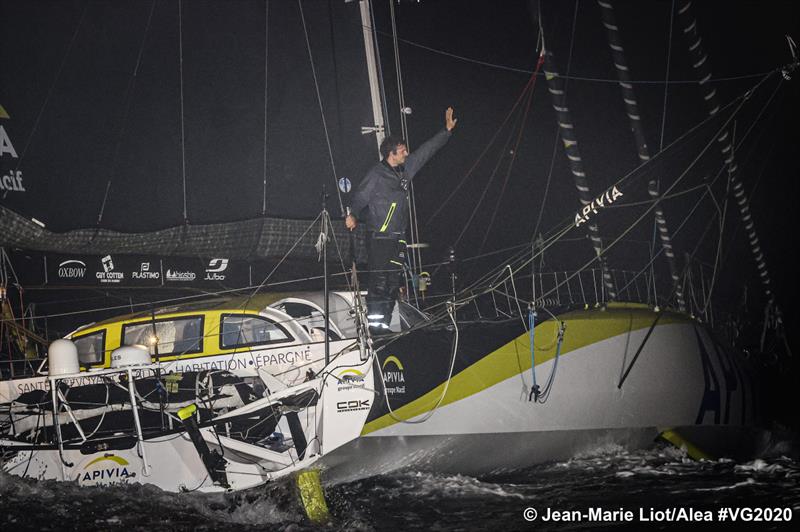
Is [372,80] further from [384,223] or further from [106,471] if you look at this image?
[106,471]

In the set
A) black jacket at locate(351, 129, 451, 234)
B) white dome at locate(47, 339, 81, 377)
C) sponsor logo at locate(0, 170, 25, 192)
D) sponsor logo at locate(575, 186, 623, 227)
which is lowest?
white dome at locate(47, 339, 81, 377)

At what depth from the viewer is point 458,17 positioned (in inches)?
339

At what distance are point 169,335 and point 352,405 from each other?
156 centimetres

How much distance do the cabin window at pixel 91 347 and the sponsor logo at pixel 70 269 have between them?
1253 millimetres

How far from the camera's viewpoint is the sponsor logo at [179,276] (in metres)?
4.96

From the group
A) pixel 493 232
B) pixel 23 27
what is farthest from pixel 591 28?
pixel 23 27

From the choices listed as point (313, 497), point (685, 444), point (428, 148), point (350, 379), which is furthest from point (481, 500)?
point (428, 148)

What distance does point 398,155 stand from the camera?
5523 millimetres

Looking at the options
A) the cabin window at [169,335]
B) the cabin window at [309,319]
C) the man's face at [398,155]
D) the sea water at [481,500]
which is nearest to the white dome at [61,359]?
the cabin window at [169,335]

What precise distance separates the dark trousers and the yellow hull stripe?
2.34 feet

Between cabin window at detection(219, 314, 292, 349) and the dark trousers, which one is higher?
the dark trousers

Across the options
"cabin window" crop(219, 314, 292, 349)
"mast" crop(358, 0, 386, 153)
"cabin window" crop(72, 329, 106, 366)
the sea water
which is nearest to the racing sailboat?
the sea water

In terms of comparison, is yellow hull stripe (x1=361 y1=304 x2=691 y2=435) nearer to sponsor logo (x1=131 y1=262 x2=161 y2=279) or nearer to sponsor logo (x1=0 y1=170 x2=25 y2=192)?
sponsor logo (x1=131 y1=262 x2=161 y2=279)

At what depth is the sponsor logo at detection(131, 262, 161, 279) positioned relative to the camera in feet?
16.0
